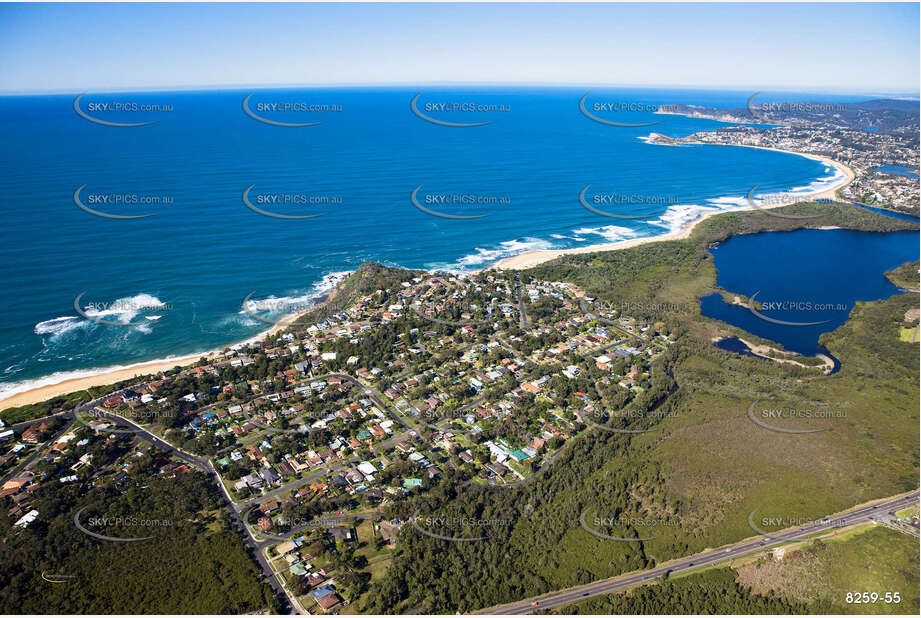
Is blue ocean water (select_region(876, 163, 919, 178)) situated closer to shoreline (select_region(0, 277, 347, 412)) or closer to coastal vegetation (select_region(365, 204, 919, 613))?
coastal vegetation (select_region(365, 204, 919, 613))

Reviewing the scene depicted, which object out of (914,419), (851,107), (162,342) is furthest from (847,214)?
(851,107)

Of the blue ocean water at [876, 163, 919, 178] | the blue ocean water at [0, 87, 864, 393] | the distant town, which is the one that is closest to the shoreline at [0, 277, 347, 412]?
the blue ocean water at [0, 87, 864, 393]

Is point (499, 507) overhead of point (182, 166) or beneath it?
beneath

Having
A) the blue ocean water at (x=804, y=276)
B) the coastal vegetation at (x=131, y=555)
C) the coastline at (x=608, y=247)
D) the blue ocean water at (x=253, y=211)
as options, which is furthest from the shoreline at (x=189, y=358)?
the coastal vegetation at (x=131, y=555)

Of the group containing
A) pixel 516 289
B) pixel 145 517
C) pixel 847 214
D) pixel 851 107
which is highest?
pixel 851 107

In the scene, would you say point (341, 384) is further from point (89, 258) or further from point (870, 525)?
point (89, 258)

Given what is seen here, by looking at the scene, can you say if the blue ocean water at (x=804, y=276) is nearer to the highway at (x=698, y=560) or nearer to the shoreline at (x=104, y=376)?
the highway at (x=698, y=560)
